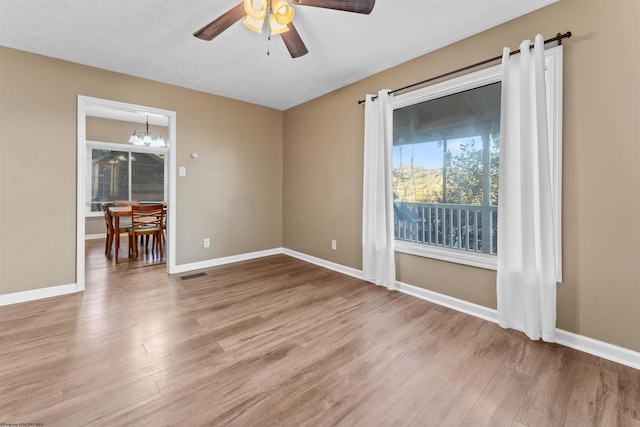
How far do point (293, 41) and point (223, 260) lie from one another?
10.2ft

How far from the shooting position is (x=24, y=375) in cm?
160

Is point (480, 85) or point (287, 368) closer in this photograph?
point (287, 368)

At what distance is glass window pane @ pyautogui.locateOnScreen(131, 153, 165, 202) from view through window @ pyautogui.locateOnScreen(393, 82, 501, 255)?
6241mm

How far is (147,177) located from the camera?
679cm

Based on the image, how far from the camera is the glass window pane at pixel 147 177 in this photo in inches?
260

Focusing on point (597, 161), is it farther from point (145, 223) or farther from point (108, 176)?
point (108, 176)

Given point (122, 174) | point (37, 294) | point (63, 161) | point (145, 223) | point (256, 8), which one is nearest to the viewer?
point (256, 8)

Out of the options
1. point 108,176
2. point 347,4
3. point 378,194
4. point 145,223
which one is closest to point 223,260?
point 145,223

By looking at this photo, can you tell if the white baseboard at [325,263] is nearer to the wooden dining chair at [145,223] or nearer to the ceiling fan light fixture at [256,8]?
the wooden dining chair at [145,223]

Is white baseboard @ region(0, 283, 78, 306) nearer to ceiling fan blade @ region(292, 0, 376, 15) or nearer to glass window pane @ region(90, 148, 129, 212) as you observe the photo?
ceiling fan blade @ region(292, 0, 376, 15)

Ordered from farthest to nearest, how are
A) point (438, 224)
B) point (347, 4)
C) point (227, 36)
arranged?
point (438, 224)
point (227, 36)
point (347, 4)

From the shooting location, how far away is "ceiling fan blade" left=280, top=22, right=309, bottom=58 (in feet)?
6.72

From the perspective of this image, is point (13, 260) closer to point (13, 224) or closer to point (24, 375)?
point (13, 224)

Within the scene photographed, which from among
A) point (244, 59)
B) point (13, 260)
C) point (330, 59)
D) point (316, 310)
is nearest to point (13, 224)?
point (13, 260)
